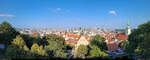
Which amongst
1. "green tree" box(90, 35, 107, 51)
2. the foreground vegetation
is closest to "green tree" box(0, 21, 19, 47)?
the foreground vegetation

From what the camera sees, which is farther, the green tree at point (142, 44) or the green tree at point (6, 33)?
the green tree at point (6, 33)

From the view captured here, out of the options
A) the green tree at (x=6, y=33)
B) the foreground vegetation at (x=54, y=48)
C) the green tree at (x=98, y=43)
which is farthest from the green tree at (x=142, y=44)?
the green tree at (x=6, y=33)

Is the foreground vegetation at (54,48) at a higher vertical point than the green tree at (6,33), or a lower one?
lower

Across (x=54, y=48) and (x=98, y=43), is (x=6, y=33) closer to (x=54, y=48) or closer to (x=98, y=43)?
(x=54, y=48)

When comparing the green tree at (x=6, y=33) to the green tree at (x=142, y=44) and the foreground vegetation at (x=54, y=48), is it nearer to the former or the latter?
the foreground vegetation at (x=54, y=48)

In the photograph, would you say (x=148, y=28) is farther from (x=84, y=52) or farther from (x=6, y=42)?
(x=6, y=42)

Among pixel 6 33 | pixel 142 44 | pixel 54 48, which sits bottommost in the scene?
pixel 54 48

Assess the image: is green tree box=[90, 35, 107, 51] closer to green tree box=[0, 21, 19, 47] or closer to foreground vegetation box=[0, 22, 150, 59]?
foreground vegetation box=[0, 22, 150, 59]

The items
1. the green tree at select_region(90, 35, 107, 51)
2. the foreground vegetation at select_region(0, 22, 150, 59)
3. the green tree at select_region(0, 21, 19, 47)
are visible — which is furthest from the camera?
the green tree at select_region(90, 35, 107, 51)

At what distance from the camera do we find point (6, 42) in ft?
39.8

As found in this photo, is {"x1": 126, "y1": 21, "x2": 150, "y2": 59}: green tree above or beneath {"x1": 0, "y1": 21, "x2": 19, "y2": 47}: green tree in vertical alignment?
beneath

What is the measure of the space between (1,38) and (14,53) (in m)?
5.91

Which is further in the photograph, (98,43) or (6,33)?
(98,43)

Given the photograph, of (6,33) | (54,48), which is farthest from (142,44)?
(6,33)
